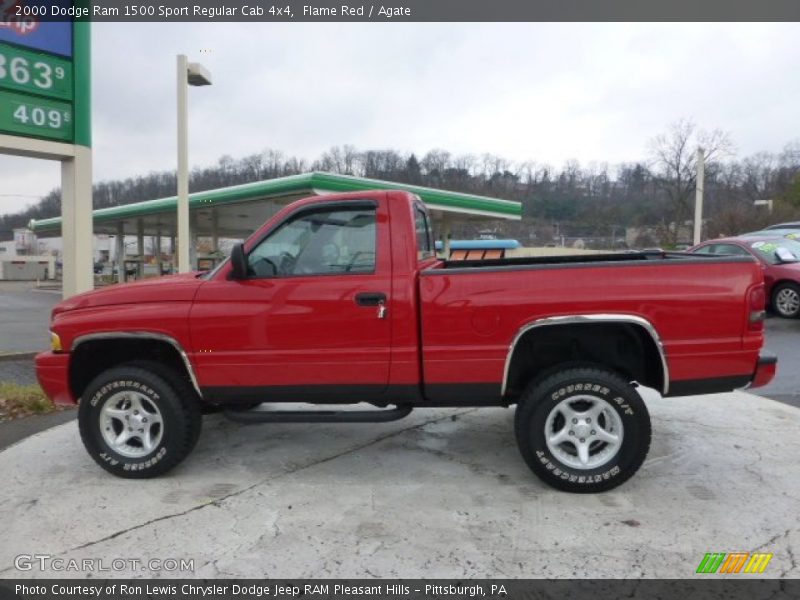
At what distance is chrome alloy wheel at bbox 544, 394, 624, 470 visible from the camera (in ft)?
12.1

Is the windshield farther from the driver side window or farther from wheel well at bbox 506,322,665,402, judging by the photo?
the driver side window

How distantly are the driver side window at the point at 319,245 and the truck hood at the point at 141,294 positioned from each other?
18.8 inches

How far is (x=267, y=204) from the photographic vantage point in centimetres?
2180

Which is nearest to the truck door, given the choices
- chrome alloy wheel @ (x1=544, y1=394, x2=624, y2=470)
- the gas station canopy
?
chrome alloy wheel @ (x1=544, y1=394, x2=624, y2=470)

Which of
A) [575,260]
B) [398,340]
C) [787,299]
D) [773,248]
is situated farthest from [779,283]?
[398,340]

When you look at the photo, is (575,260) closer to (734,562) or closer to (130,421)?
(734,562)

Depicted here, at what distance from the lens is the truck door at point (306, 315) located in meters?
3.79

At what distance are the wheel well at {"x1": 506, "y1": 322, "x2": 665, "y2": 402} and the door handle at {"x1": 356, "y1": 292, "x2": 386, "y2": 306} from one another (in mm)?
930

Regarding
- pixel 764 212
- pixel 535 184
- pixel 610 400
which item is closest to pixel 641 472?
pixel 610 400

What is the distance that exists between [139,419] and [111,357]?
0.58 m

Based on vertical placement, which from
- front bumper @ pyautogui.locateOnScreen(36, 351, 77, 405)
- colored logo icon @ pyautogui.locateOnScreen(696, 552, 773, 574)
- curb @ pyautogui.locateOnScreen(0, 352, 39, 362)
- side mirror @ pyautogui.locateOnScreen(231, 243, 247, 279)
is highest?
side mirror @ pyautogui.locateOnScreen(231, 243, 247, 279)

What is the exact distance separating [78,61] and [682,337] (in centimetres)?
787

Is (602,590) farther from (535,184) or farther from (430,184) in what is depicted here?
(535,184)

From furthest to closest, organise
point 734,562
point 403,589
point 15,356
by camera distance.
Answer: point 15,356, point 734,562, point 403,589
